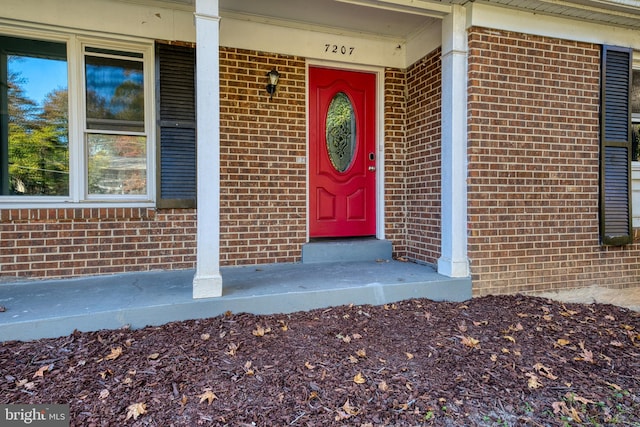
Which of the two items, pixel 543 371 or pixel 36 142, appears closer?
pixel 543 371

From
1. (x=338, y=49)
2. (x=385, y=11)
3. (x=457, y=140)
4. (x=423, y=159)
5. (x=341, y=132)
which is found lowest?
(x=423, y=159)

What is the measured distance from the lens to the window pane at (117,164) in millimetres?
3908

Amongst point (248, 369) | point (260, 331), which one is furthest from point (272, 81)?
point (248, 369)

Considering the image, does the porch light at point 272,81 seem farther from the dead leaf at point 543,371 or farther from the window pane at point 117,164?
the dead leaf at point 543,371

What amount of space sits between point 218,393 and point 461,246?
103 inches

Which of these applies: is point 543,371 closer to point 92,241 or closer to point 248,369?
point 248,369

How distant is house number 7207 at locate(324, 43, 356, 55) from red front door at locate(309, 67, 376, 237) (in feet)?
0.73

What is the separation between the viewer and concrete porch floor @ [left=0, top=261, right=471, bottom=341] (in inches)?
107

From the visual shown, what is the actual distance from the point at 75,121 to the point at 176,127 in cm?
92

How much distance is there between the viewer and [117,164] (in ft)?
13.0

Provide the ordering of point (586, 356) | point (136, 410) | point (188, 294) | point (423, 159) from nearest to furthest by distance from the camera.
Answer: point (136, 410), point (586, 356), point (188, 294), point (423, 159)

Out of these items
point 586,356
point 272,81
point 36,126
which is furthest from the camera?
point 272,81

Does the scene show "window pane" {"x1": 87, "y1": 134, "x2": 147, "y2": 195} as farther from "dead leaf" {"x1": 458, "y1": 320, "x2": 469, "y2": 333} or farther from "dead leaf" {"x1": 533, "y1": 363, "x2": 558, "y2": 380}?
"dead leaf" {"x1": 533, "y1": 363, "x2": 558, "y2": 380}

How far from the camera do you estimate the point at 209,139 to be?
3.08 m
